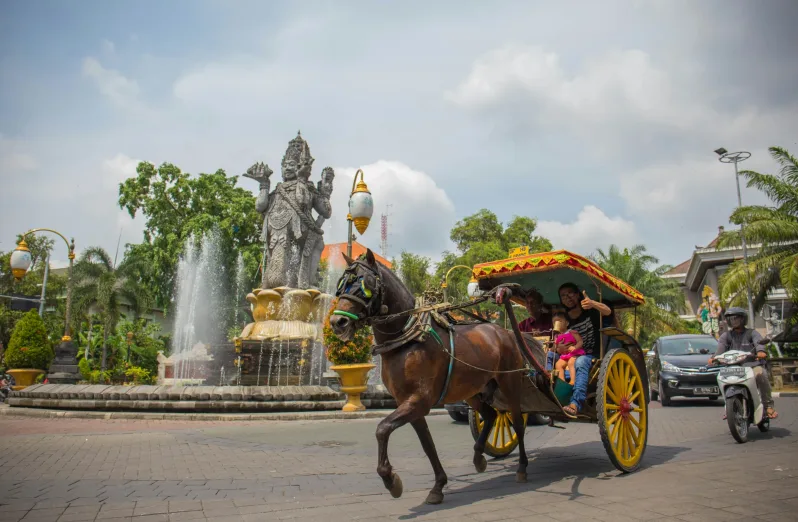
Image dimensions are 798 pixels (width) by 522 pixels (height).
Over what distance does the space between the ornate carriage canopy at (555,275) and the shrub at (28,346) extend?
15.3 meters

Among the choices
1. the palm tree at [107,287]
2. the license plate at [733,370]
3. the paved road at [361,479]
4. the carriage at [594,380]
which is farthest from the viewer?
the palm tree at [107,287]

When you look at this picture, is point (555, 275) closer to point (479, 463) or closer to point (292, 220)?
point (479, 463)

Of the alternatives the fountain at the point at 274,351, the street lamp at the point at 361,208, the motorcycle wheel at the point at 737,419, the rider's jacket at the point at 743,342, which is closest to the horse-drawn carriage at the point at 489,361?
the motorcycle wheel at the point at 737,419

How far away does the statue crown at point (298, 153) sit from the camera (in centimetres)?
1988

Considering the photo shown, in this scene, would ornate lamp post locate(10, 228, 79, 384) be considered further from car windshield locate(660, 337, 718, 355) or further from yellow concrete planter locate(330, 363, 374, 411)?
car windshield locate(660, 337, 718, 355)

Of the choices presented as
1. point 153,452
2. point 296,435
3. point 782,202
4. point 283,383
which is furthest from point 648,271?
point 153,452

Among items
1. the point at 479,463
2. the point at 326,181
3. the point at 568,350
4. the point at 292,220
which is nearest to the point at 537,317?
the point at 568,350

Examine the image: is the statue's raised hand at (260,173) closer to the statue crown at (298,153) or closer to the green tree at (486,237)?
the statue crown at (298,153)

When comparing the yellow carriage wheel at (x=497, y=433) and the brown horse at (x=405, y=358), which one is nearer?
the brown horse at (x=405, y=358)

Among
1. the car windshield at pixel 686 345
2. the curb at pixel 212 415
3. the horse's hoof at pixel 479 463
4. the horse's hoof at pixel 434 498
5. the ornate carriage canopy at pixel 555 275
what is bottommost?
the curb at pixel 212 415

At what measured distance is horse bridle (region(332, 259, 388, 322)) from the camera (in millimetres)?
4785

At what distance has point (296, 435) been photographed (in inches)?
381

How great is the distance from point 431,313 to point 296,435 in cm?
553

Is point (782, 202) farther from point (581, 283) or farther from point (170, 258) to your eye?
point (170, 258)
